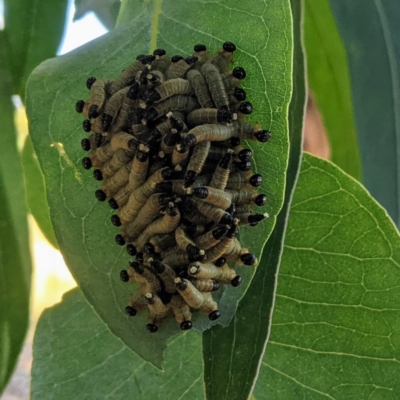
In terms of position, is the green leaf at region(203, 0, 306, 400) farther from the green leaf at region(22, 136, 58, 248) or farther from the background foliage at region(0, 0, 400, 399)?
the green leaf at region(22, 136, 58, 248)

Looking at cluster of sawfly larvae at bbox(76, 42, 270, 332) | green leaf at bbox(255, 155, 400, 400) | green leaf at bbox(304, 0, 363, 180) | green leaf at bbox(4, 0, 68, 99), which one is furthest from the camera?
green leaf at bbox(304, 0, 363, 180)

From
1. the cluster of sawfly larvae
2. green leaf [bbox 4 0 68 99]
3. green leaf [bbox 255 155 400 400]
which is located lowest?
green leaf [bbox 255 155 400 400]

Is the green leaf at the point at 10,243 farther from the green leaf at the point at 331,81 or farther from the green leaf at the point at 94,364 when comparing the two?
Result: the green leaf at the point at 331,81

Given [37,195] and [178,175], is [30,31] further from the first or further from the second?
[178,175]

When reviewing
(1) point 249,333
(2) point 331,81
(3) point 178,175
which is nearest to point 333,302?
(1) point 249,333

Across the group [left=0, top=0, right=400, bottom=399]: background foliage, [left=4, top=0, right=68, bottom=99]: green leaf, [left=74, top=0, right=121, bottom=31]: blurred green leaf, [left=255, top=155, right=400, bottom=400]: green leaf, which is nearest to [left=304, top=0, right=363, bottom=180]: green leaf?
[left=0, top=0, right=400, bottom=399]: background foliage

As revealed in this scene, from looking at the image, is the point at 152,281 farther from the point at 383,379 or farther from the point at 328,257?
the point at 383,379

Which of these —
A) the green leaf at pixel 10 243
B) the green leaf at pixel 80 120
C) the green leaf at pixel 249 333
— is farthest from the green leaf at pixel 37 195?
the green leaf at pixel 249 333
